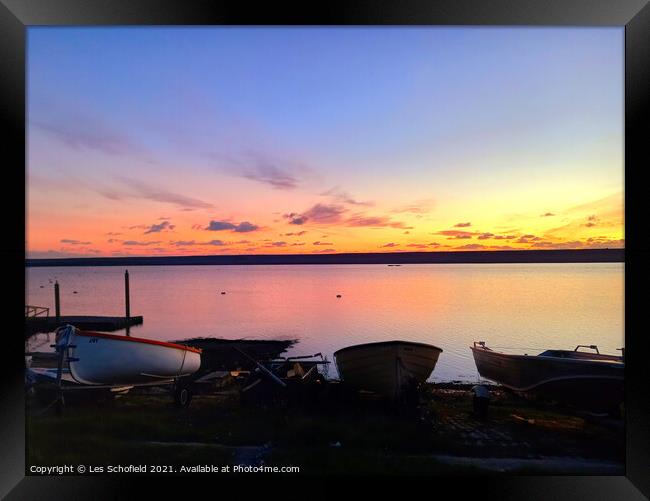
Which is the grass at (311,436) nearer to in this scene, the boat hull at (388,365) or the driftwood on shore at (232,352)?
the boat hull at (388,365)

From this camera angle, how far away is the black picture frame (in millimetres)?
3055

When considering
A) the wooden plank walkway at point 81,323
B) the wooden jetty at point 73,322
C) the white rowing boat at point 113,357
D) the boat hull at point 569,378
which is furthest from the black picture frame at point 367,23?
the wooden plank walkway at point 81,323

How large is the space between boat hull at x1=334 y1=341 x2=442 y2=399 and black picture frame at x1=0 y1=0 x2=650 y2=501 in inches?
43.9

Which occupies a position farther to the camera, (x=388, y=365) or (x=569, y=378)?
Result: (x=388, y=365)

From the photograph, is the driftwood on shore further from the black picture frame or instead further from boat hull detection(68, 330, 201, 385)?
the black picture frame

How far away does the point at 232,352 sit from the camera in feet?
25.6

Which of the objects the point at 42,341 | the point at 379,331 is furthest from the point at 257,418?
the point at 42,341

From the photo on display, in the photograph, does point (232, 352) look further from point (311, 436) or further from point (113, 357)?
point (311, 436)

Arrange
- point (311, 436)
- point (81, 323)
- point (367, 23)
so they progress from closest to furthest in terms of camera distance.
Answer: point (367, 23) < point (311, 436) < point (81, 323)

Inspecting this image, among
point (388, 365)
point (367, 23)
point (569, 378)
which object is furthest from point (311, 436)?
point (367, 23)

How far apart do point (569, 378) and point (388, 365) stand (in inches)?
81.8

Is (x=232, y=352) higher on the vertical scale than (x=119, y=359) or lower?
lower

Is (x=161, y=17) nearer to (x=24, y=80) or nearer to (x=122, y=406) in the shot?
(x=24, y=80)

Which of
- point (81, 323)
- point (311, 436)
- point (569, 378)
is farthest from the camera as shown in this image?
point (81, 323)
